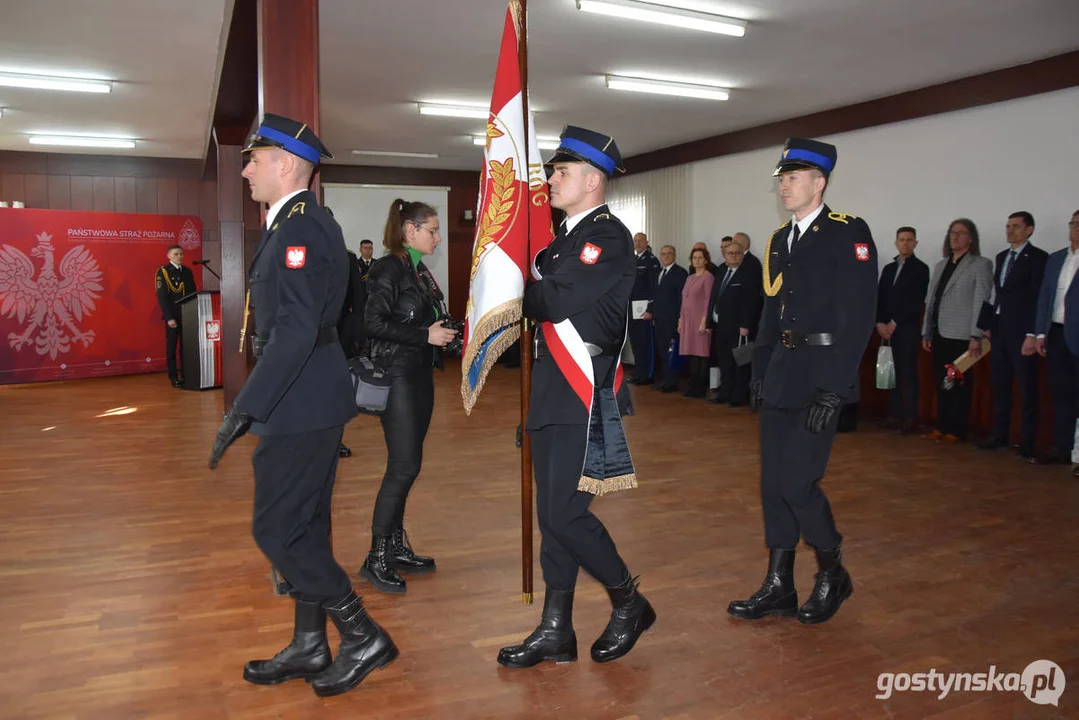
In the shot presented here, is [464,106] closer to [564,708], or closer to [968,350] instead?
[968,350]

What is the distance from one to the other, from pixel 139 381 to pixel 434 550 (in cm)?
827

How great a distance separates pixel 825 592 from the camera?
10.2 feet

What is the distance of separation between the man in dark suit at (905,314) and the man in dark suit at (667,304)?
292cm

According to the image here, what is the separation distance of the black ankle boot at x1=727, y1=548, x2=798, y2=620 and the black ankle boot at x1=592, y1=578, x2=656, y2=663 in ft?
1.76

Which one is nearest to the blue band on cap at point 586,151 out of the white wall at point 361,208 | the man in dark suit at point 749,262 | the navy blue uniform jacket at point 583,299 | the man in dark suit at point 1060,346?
the navy blue uniform jacket at point 583,299

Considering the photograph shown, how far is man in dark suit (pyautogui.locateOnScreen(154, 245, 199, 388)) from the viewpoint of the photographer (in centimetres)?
1030

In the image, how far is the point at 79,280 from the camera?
11.1 meters

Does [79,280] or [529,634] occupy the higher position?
[79,280]

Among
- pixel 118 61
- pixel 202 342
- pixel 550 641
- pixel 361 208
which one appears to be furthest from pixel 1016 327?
pixel 361 208

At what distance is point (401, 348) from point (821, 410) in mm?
1565

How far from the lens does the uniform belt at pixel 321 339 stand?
8.11 feet

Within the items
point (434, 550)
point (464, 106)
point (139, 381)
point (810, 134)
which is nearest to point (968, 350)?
point (810, 134)

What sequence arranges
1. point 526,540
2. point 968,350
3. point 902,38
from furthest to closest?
point 968,350
point 902,38
point 526,540

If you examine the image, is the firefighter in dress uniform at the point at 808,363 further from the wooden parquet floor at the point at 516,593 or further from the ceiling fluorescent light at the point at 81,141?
the ceiling fluorescent light at the point at 81,141
